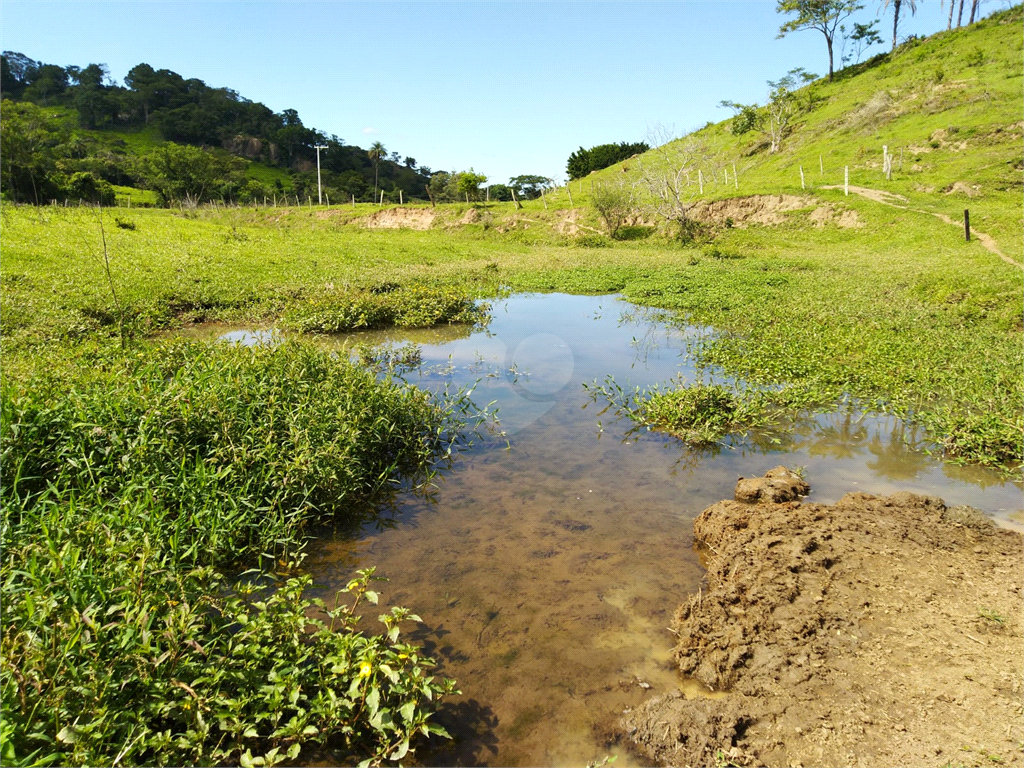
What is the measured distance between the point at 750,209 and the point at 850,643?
3231 centimetres

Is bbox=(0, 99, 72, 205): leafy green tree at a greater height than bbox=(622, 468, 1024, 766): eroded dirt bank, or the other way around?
bbox=(0, 99, 72, 205): leafy green tree

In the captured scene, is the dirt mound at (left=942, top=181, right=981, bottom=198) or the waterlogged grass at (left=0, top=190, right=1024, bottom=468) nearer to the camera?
the waterlogged grass at (left=0, top=190, right=1024, bottom=468)

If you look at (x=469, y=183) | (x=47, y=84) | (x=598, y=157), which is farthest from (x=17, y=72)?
(x=598, y=157)

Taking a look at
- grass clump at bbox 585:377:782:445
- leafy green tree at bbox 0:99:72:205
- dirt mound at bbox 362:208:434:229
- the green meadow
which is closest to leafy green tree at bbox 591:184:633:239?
the green meadow

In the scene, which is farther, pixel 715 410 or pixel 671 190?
pixel 671 190

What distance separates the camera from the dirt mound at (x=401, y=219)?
4281cm

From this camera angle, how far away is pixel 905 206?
993 inches

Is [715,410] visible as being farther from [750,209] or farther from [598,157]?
[598,157]

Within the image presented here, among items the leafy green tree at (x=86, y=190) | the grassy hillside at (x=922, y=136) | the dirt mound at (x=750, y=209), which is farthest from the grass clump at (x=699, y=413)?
the leafy green tree at (x=86, y=190)

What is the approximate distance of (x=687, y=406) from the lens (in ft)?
23.3

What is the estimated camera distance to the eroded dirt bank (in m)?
2.66

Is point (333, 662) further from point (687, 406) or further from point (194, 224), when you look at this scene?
point (194, 224)

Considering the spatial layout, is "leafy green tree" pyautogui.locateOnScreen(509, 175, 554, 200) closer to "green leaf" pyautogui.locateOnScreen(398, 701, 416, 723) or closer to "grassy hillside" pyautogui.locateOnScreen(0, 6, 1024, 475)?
"grassy hillside" pyautogui.locateOnScreen(0, 6, 1024, 475)

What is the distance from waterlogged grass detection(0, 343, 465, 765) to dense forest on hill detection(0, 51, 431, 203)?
55624 millimetres
